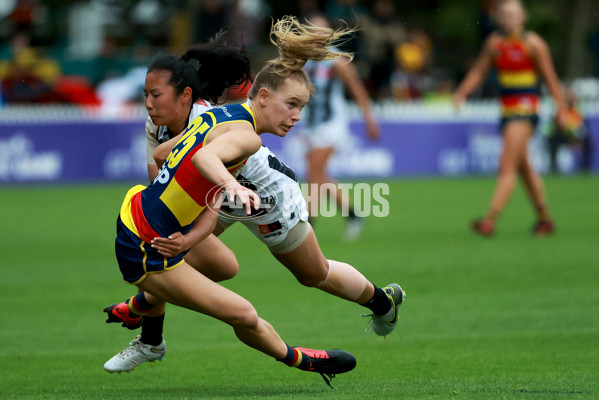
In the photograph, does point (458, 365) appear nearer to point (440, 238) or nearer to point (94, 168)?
point (440, 238)

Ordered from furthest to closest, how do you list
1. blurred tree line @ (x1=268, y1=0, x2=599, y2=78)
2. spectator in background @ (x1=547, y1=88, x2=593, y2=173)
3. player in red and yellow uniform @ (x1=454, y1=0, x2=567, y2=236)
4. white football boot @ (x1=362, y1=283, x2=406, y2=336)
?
1. blurred tree line @ (x1=268, y1=0, x2=599, y2=78)
2. spectator in background @ (x1=547, y1=88, x2=593, y2=173)
3. player in red and yellow uniform @ (x1=454, y1=0, x2=567, y2=236)
4. white football boot @ (x1=362, y1=283, x2=406, y2=336)

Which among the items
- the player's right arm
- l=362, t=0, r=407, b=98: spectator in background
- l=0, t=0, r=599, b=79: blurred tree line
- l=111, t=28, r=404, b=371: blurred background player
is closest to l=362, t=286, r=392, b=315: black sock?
l=111, t=28, r=404, b=371: blurred background player

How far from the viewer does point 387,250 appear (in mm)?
10422

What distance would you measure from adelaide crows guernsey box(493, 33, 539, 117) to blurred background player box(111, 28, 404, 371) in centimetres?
577

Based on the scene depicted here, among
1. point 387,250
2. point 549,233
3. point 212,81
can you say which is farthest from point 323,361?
point 549,233

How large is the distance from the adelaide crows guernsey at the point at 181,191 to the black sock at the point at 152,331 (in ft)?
3.15

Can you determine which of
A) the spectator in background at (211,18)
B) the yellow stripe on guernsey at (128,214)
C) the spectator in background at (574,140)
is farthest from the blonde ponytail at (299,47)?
the spectator in background at (574,140)

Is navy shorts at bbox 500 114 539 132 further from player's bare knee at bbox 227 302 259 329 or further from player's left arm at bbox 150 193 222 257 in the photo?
player's bare knee at bbox 227 302 259 329

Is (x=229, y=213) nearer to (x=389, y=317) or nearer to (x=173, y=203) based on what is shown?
(x=173, y=203)

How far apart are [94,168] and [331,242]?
831 cm

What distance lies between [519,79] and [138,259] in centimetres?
734

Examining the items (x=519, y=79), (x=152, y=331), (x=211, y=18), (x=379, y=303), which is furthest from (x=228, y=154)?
(x=211, y=18)

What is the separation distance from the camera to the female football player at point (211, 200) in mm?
4930

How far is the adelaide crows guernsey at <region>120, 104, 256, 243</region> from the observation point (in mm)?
4973
